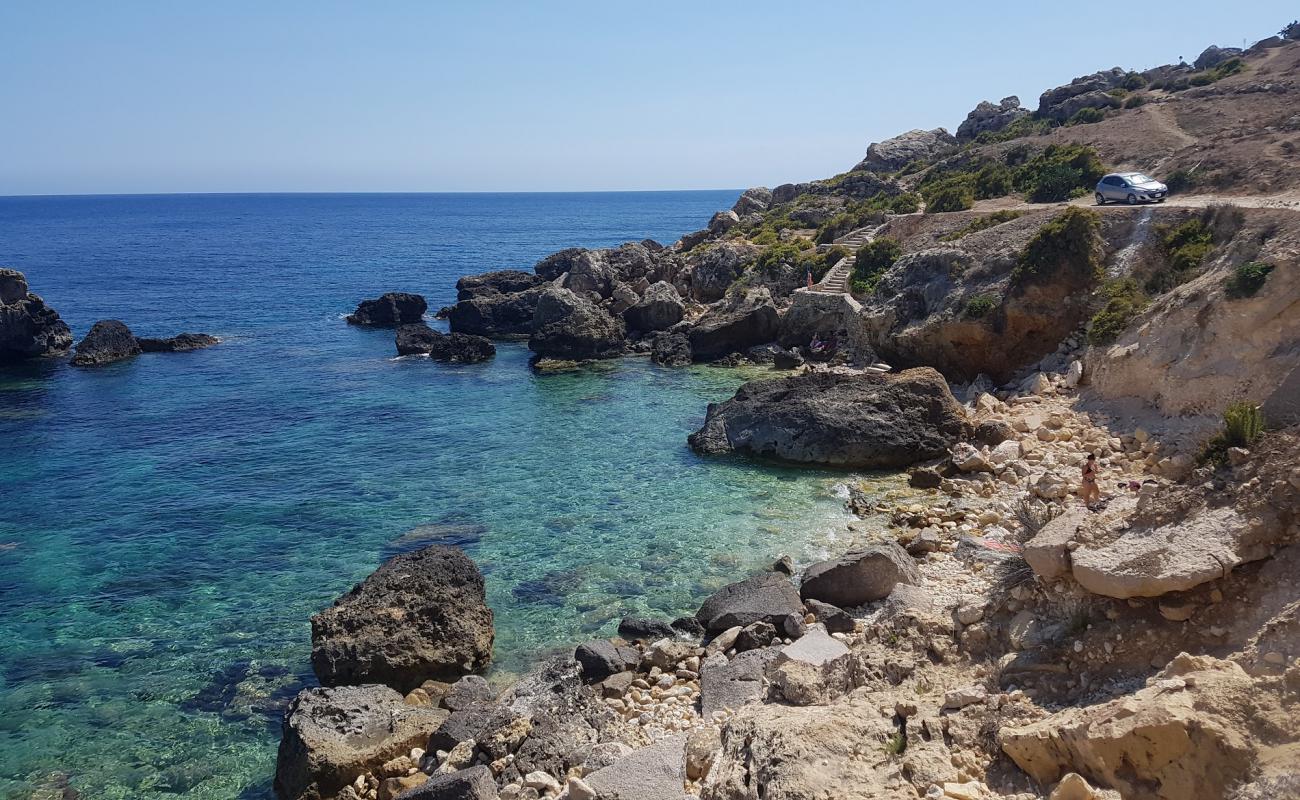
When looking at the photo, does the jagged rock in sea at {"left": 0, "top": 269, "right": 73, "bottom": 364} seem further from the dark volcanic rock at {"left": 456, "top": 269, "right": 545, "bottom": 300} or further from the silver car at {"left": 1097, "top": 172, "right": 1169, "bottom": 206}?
the silver car at {"left": 1097, "top": 172, "right": 1169, "bottom": 206}

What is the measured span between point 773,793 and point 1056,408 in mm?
21199

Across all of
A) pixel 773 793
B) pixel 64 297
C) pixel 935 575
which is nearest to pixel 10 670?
pixel 773 793

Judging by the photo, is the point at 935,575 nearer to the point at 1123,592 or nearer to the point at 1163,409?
the point at 1123,592

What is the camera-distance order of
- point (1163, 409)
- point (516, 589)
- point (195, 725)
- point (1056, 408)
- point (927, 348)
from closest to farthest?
point (195, 725)
point (516, 589)
point (1163, 409)
point (1056, 408)
point (927, 348)

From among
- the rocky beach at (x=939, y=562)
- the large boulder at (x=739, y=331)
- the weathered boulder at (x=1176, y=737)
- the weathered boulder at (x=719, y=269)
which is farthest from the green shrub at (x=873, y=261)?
the weathered boulder at (x=1176, y=737)

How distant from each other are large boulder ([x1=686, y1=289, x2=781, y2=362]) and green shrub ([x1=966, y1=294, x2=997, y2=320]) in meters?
13.3

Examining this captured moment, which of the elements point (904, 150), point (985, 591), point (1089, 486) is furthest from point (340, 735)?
point (904, 150)

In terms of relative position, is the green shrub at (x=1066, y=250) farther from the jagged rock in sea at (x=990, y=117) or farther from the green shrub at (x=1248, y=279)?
the jagged rock in sea at (x=990, y=117)

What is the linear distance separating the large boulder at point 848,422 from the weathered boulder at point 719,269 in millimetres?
25838

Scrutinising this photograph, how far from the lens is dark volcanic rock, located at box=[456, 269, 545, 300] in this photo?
6238 cm

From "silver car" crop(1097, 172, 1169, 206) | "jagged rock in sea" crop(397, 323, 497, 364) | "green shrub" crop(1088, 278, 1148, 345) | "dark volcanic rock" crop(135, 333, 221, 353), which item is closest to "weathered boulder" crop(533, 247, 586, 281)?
"jagged rock in sea" crop(397, 323, 497, 364)

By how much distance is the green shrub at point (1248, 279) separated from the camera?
22.0 m

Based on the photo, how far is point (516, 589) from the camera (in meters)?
19.7

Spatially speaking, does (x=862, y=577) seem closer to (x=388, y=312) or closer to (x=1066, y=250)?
(x=1066, y=250)
